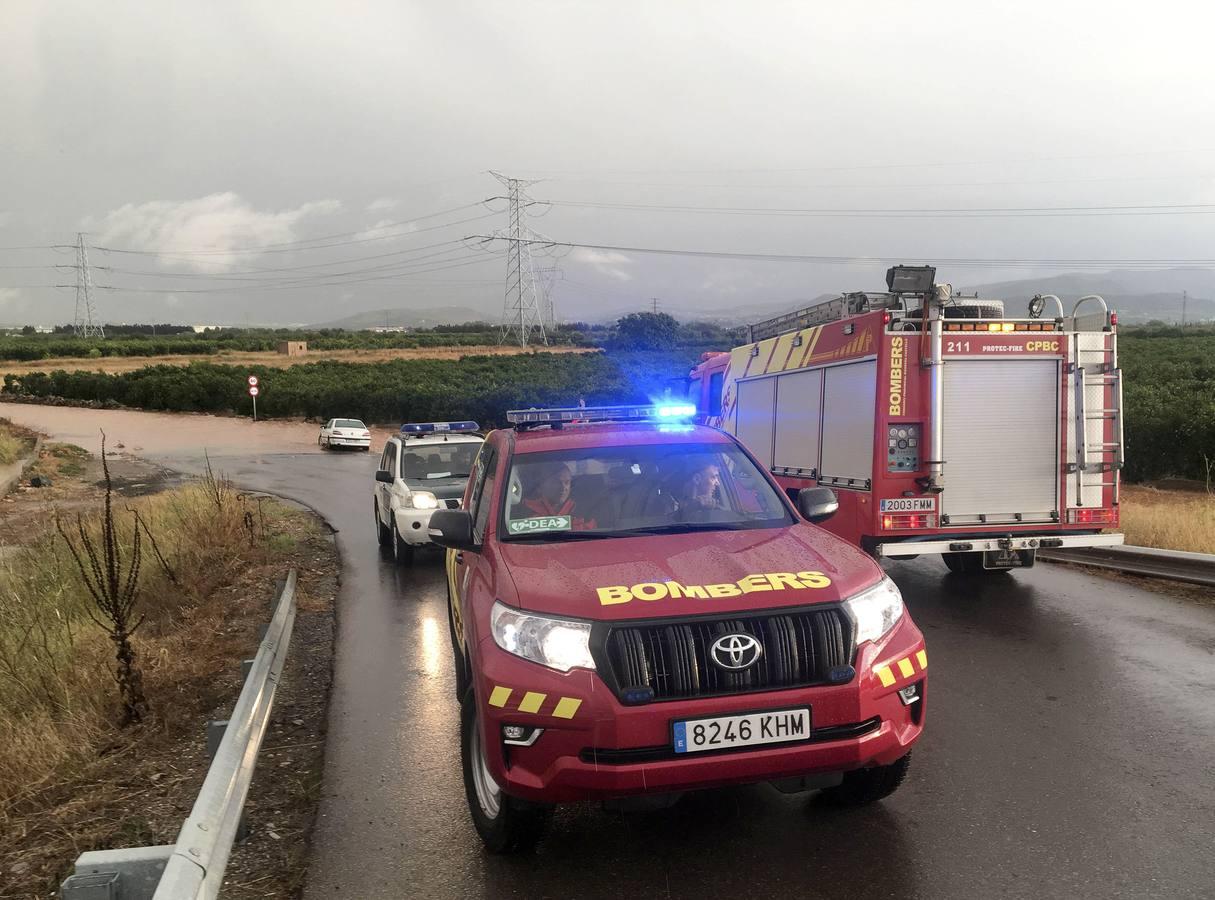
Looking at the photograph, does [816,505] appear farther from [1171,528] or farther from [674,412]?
[1171,528]

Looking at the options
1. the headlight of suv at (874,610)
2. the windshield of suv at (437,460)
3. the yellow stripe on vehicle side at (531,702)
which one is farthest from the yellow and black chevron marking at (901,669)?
the windshield of suv at (437,460)

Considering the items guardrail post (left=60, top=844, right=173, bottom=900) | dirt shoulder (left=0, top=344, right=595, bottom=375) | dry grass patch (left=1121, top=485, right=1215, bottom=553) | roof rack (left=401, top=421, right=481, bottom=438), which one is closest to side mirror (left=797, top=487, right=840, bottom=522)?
guardrail post (left=60, top=844, right=173, bottom=900)

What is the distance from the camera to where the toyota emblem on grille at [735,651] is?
132 inches

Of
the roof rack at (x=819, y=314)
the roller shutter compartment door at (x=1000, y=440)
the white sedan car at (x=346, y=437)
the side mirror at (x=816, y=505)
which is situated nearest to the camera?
the side mirror at (x=816, y=505)

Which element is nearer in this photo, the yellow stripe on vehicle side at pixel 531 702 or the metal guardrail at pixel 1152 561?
the yellow stripe on vehicle side at pixel 531 702

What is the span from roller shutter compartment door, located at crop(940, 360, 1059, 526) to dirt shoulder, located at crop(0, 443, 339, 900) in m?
6.01

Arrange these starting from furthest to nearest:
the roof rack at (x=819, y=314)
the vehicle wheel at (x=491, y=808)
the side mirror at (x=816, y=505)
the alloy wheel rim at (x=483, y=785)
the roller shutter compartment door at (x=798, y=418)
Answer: the roller shutter compartment door at (x=798, y=418), the roof rack at (x=819, y=314), the side mirror at (x=816, y=505), the alloy wheel rim at (x=483, y=785), the vehicle wheel at (x=491, y=808)

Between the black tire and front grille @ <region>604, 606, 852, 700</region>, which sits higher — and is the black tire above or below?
below

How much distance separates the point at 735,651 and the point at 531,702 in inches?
31.0

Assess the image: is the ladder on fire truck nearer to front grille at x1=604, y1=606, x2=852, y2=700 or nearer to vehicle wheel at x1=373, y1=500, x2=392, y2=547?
front grille at x1=604, y1=606, x2=852, y2=700

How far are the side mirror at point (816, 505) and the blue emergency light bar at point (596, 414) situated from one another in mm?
1217

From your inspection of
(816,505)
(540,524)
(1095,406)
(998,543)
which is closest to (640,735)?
(540,524)

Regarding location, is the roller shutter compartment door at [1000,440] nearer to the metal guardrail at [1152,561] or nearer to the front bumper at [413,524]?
the metal guardrail at [1152,561]

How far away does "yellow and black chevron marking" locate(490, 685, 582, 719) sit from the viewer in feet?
10.8
